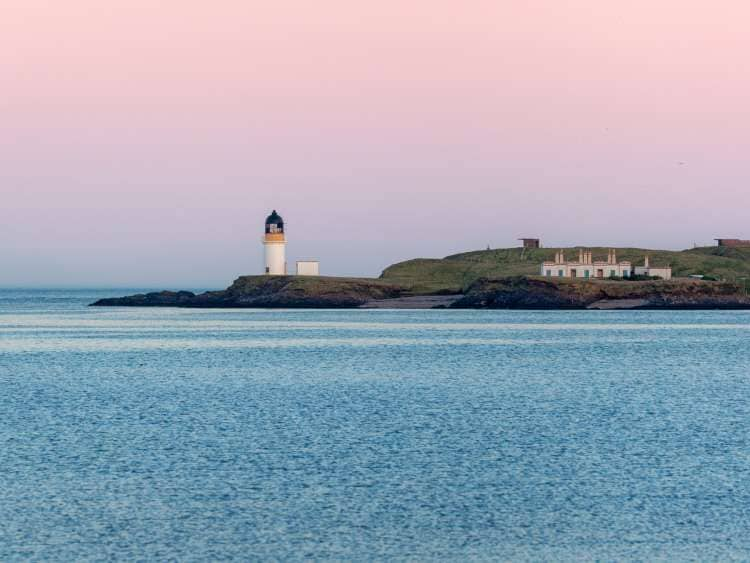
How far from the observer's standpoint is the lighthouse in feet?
522

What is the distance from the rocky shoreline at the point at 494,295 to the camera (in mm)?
151875

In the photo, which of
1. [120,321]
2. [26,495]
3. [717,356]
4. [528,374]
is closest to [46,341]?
[120,321]

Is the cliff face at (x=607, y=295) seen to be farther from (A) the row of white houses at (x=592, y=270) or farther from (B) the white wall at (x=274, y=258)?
(B) the white wall at (x=274, y=258)

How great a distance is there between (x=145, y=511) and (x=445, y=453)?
9.92m

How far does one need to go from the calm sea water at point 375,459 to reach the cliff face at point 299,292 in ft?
313

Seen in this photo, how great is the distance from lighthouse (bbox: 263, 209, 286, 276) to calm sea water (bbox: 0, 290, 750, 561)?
308 ft

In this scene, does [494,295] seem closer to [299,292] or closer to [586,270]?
[586,270]

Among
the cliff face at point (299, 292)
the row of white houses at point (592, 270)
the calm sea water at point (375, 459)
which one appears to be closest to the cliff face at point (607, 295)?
the row of white houses at point (592, 270)

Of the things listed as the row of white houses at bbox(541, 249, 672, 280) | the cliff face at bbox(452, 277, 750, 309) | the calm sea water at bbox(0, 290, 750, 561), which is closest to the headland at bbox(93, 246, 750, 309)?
the cliff face at bbox(452, 277, 750, 309)

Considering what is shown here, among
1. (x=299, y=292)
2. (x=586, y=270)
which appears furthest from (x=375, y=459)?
(x=586, y=270)

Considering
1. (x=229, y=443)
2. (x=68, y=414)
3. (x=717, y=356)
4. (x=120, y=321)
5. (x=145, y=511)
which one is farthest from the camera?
(x=120, y=321)

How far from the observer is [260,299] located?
165 m

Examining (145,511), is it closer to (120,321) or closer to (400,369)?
(400,369)

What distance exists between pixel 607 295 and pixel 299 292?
44.9 metres
